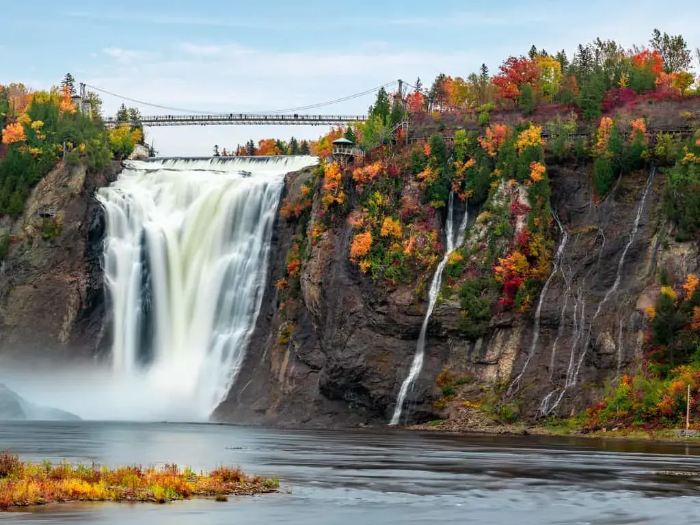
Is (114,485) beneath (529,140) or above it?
beneath

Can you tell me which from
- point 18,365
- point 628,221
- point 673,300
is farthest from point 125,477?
point 18,365

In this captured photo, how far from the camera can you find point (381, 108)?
13162 cm

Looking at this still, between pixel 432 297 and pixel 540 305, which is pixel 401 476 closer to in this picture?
pixel 540 305

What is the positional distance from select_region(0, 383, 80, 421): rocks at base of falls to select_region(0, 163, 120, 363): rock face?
55.2 feet

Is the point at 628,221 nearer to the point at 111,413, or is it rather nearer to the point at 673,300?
the point at 673,300

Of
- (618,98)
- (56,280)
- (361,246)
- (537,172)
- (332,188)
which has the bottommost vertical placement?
(56,280)

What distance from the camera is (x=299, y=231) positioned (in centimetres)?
12850

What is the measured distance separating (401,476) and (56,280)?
88.9 m

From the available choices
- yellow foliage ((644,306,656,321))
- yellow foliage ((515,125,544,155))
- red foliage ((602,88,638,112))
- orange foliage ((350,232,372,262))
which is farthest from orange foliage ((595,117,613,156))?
orange foliage ((350,232,372,262))

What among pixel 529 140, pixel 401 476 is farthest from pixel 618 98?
pixel 401 476

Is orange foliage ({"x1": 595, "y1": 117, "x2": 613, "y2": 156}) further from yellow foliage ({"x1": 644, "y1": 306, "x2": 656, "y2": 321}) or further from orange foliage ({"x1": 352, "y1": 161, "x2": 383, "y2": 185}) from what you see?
orange foliage ({"x1": 352, "y1": 161, "x2": 383, "y2": 185})

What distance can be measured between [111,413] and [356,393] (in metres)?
27.2

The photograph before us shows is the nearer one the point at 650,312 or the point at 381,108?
the point at 650,312

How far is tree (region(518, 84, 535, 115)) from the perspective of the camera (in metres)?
126
